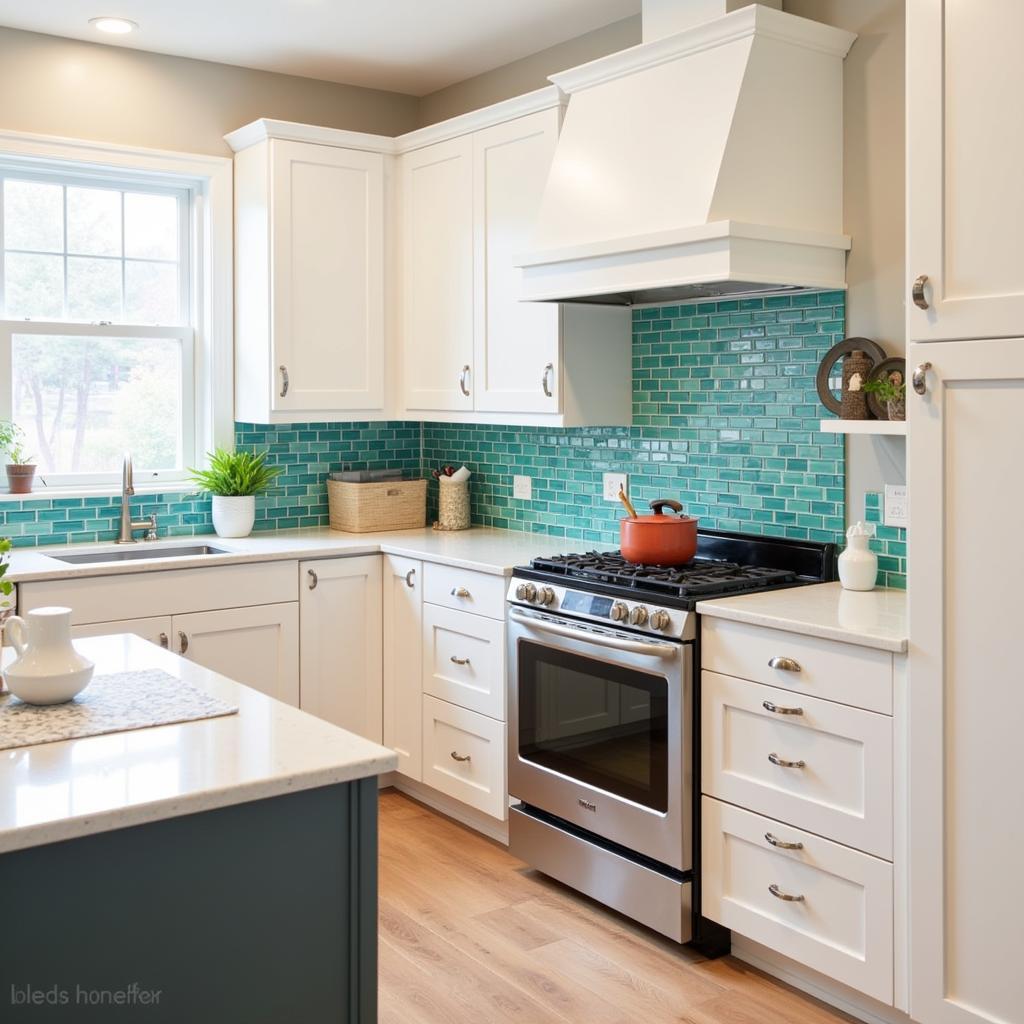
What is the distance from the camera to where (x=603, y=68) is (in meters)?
3.40

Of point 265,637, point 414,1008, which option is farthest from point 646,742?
point 265,637

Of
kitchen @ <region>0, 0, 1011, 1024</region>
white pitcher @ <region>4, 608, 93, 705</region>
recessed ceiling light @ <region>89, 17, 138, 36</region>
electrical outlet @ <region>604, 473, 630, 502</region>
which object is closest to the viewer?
kitchen @ <region>0, 0, 1011, 1024</region>

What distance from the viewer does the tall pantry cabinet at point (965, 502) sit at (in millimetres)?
2250

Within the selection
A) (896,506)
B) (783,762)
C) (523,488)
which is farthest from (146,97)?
(783,762)

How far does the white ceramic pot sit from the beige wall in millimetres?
1308

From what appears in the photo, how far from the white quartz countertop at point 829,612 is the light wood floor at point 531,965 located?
35.6 inches

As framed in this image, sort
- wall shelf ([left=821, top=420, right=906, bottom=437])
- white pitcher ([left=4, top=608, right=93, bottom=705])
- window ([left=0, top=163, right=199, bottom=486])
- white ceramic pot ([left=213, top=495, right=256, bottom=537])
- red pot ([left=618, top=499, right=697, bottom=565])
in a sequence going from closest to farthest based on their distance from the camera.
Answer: white pitcher ([left=4, top=608, right=93, bottom=705]), wall shelf ([left=821, top=420, right=906, bottom=437]), red pot ([left=618, top=499, right=697, bottom=565]), window ([left=0, top=163, right=199, bottom=486]), white ceramic pot ([left=213, top=495, right=256, bottom=537])

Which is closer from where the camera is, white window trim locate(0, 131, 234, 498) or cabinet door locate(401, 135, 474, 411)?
cabinet door locate(401, 135, 474, 411)

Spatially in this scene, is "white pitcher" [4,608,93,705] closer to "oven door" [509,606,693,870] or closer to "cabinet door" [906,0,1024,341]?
"oven door" [509,606,693,870]

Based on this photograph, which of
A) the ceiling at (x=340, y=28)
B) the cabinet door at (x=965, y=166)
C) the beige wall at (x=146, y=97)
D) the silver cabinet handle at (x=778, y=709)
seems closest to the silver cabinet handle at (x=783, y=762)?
the silver cabinet handle at (x=778, y=709)

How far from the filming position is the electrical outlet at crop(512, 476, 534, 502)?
442 centimetres

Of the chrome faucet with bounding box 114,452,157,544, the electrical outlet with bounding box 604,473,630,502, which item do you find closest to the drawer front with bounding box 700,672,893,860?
the electrical outlet with bounding box 604,473,630,502

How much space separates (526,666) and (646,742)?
1.79 ft

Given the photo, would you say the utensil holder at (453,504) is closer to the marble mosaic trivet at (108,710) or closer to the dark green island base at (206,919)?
the marble mosaic trivet at (108,710)
